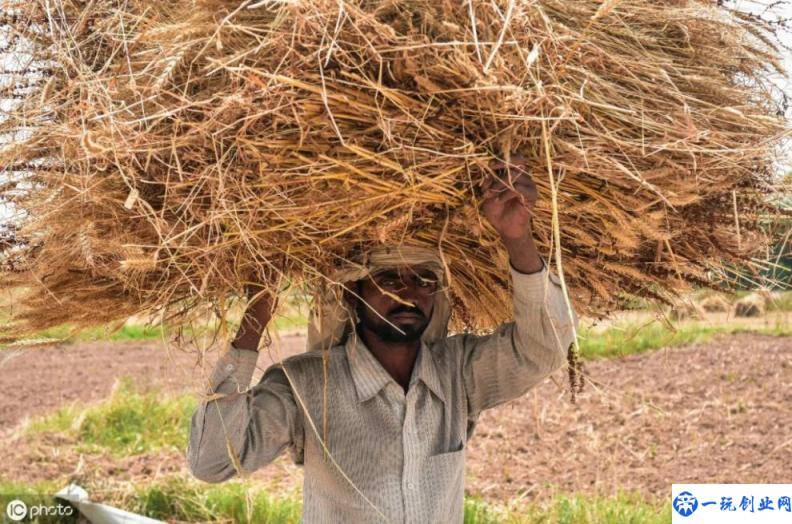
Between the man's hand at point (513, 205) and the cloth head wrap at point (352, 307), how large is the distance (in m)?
0.23

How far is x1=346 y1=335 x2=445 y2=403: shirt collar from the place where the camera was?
211 cm

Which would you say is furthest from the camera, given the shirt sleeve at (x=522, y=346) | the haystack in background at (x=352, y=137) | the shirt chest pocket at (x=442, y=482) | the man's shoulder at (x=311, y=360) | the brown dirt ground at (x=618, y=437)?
the brown dirt ground at (x=618, y=437)

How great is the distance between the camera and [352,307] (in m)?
2.19

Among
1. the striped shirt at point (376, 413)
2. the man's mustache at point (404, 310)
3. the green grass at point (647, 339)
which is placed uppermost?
the man's mustache at point (404, 310)

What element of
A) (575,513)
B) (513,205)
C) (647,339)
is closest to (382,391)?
(513,205)

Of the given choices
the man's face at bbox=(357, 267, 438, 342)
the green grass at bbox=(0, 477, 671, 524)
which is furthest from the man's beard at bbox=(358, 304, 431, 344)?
the green grass at bbox=(0, 477, 671, 524)

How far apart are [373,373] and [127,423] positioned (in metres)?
5.02

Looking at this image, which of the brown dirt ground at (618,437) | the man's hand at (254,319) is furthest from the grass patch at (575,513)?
the man's hand at (254,319)

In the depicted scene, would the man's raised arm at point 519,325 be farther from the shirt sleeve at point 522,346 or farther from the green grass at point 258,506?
the green grass at point 258,506

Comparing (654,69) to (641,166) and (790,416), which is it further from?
(790,416)

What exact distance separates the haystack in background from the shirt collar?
9.9 inches

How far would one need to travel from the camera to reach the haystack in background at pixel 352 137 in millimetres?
1486

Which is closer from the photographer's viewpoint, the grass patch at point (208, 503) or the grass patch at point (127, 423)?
the grass patch at point (208, 503)

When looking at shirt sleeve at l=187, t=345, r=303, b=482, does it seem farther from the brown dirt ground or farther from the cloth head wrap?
the brown dirt ground
